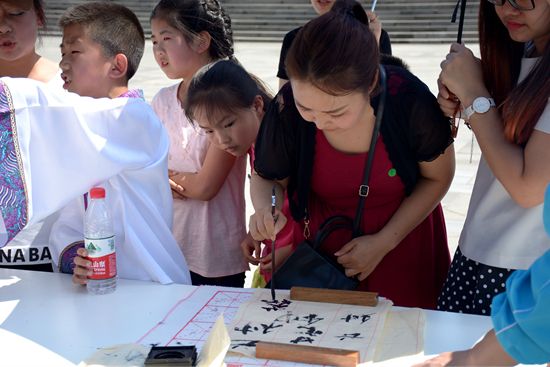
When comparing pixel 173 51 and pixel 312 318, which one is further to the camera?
pixel 173 51

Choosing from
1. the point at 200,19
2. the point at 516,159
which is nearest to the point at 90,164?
the point at 200,19

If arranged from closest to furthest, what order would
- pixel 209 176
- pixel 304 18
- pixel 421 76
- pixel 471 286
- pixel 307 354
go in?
pixel 307 354, pixel 471 286, pixel 209 176, pixel 421 76, pixel 304 18

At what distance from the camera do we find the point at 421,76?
9953 mm

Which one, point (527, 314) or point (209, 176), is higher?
point (527, 314)

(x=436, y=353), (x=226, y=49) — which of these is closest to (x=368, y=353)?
(x=436, y=353)

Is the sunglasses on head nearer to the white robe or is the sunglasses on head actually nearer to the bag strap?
the bag strap

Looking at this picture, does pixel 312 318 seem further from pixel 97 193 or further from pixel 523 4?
pixel 523 4

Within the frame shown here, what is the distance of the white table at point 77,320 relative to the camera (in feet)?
4.89

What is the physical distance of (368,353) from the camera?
1415 millimetres

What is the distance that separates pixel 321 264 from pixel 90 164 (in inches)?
24.7

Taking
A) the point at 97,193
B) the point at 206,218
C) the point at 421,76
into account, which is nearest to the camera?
the point at 97,193

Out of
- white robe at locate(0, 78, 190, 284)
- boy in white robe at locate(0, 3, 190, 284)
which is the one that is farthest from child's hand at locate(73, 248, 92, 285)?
white robe at locate(0, 78, 190, 284)

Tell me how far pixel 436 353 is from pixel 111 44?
4.51 ft

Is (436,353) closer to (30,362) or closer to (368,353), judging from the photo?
(368,353)
